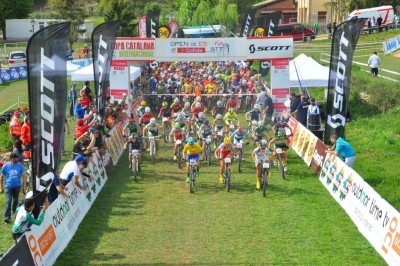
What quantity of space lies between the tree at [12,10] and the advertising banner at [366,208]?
234 feet

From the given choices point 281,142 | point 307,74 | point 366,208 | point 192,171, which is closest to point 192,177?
point 192,171

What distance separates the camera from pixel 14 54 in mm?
57125

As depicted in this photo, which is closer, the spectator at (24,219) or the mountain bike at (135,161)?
the spectator at (24,219)

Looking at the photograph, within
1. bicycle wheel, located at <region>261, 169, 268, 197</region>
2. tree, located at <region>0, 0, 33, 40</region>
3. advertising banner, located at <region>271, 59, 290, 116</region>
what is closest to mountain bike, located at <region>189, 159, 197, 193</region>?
bicycle wheel, located at <region>261, 169, 268, 197</region>

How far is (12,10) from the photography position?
86.2m

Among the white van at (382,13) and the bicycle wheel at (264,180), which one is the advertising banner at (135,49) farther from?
the white van at (382,13)

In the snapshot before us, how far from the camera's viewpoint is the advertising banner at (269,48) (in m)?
30.8

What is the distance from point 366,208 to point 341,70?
655cm

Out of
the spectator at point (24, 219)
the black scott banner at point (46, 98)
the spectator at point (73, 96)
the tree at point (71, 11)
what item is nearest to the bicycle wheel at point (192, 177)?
the black scott banner at point (46, 98)

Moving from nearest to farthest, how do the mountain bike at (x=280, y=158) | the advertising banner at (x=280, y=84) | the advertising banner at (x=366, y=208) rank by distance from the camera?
the advertising banner at (x=366, y=208), the mountain bike at (x=280, y=158), the advertising banner at (x=280, y=84)

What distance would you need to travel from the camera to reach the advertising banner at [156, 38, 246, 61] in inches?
1208

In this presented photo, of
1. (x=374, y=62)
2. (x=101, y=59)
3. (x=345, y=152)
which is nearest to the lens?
(x=345, y=152)

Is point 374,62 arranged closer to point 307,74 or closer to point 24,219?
point 307,74

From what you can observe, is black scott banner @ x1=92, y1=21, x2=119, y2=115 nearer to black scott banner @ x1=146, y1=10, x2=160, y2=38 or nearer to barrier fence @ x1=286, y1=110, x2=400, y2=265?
barrier fence @ x1=286, y1=110, x2=400, y2=265
